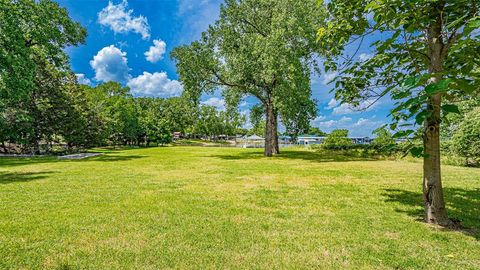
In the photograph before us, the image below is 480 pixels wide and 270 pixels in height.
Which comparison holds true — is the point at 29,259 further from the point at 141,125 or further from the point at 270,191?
the point at 141,125

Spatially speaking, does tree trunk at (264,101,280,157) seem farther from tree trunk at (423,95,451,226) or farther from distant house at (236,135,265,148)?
distant house at (236,135,265,148)

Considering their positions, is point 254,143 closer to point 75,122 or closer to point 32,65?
point 75,122

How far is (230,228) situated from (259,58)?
16521 millimetres

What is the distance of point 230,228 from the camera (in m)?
5.04

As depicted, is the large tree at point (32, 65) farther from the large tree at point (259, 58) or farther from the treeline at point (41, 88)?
the large tree at point (259, 58)

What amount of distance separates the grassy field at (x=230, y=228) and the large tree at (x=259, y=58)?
39.6 feet

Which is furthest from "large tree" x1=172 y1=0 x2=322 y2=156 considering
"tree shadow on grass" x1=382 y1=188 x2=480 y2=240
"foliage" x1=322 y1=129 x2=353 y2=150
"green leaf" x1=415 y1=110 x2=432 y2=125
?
"green leaf" x1=415 y1=110 x2=432 y2=125

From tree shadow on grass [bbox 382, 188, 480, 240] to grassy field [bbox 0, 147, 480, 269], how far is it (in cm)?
3

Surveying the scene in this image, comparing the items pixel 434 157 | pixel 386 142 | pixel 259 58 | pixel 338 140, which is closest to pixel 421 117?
pixel 386 142

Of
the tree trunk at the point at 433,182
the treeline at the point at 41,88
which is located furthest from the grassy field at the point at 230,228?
the treeline at the point at 41,88

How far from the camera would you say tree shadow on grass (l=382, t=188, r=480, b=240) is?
5262 mm

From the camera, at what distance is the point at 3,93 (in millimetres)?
16484

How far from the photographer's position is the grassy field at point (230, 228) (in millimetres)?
3795

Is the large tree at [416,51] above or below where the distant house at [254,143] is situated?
above
